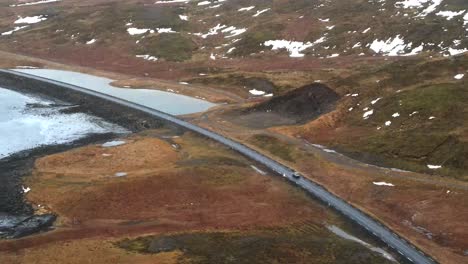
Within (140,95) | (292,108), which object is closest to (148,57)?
(140,95)

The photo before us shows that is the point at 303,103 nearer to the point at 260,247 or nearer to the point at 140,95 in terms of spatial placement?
the point at 140,95

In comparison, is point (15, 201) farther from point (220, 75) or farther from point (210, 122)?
point (220, 75)

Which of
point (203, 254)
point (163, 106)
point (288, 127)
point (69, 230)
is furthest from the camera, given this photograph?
point (163, 106)

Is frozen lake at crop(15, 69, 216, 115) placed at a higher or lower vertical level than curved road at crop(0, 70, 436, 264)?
lower

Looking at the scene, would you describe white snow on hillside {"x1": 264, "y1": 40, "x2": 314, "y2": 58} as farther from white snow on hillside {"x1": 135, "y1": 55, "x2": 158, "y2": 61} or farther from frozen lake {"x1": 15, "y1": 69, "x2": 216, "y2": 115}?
frozen lake {"x1": 15, "y1": 69, "x2": 216, "y2": 115}

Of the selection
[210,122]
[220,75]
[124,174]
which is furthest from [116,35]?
[124,174]

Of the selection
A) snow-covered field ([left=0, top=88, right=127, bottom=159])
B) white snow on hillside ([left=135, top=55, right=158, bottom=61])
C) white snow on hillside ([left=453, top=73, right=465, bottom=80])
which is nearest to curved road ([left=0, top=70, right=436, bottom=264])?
snow-covered field ([left=0, top=88, right=127, bottom=159])
